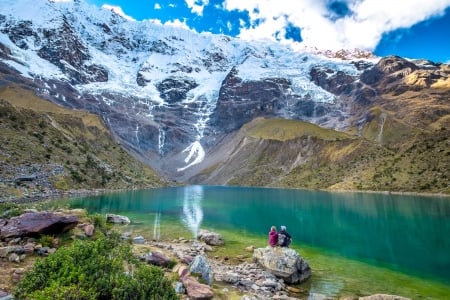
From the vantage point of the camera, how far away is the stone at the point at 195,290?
61.5 feet

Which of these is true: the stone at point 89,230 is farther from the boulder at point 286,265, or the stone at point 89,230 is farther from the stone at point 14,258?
the boulder at point 286,265

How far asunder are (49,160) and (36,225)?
82884mm

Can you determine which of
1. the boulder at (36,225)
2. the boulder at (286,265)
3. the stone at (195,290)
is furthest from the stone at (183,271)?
the boulder at (36,225)

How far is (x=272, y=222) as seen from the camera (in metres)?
59.7

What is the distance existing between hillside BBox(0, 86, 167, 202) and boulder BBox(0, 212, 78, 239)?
46018 mm

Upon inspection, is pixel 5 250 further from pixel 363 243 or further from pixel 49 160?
pixel 49 160

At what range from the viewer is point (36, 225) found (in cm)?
2398

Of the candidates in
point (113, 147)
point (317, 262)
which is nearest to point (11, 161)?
point (317, 262)

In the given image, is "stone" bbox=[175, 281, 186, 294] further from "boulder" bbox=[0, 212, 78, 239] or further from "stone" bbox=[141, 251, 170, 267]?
"boulder" bbox=[0, 212, 78, 239]

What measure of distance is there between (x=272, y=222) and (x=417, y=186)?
86.0 meters

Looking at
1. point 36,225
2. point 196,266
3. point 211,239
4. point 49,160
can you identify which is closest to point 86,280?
point 196,266

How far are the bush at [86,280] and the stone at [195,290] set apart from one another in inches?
183

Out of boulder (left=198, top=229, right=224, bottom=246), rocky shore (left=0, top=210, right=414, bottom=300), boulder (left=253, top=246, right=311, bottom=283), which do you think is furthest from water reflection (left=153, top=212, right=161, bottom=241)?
boulder (left=253, top=246, right=311, bottom=283)

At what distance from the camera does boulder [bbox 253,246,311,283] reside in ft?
89.7
